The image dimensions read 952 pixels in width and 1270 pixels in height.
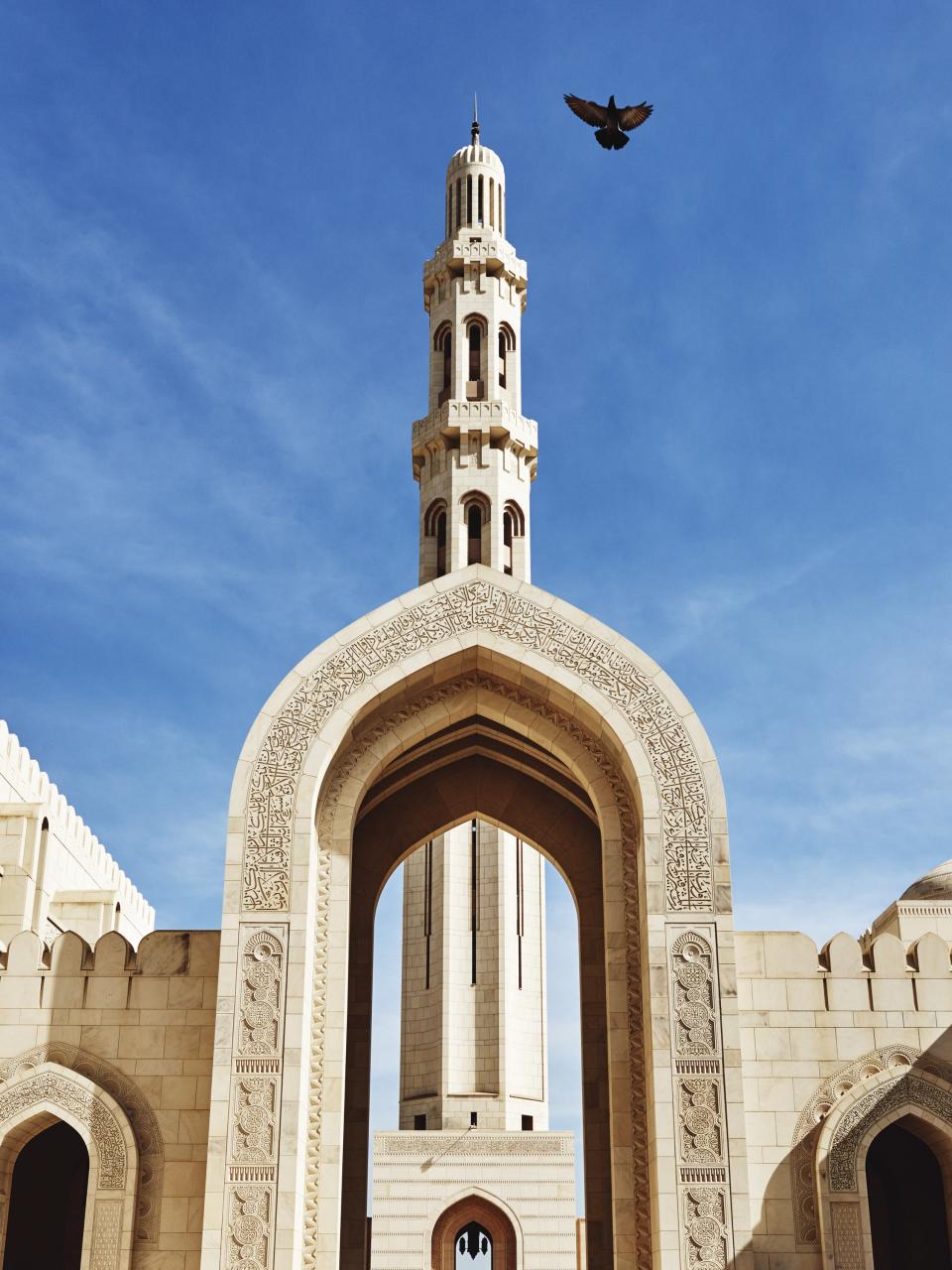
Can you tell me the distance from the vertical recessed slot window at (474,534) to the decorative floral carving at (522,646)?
10332 millimetres

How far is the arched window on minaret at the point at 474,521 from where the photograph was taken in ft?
87.0

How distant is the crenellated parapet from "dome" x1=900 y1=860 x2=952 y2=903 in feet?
38.7

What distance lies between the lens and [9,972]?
599 inches

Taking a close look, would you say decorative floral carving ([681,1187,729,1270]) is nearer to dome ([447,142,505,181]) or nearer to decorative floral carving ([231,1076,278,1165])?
decorative floral carving ([231,1076,278,1165])

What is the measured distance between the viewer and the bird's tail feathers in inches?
594

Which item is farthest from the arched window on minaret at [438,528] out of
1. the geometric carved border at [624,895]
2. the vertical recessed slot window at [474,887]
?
the geometric carved border at [624,895]

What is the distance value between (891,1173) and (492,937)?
12.4 m

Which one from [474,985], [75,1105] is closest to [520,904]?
[474,985]

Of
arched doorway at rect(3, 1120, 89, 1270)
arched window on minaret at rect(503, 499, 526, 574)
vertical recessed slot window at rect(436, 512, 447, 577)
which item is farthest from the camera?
vertical recessed slot window at rect(436, 512, 447, 577)

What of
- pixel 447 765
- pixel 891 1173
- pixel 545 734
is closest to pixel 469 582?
pixel 545 734

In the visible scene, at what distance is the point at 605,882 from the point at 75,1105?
236 inches

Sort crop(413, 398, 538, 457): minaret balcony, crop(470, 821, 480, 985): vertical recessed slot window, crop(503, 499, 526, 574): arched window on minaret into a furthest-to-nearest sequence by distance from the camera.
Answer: crop(470, 821, 480, 985): vertical recessed slot window → crop(503, 499, 526, 574): arched window on minaret → crop(413, 398, 538, 457): minaret balcony

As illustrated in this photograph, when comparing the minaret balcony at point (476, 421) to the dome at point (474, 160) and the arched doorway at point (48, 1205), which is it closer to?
the dome at point (474, 160)

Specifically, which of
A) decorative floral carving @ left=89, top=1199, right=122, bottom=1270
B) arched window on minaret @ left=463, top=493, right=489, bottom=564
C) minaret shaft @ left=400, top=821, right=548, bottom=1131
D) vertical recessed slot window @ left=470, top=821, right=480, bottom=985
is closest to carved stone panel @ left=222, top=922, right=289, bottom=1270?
decorative floral carving @ left=89, top=1199, right=122, bottom=1270
